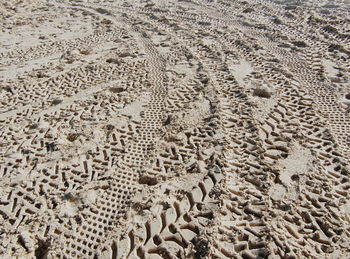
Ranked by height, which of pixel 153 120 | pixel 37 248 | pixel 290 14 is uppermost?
pixel 290 14

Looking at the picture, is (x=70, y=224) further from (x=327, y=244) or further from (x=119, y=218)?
(x=327, y=244)

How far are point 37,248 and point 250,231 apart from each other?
74.9 inches

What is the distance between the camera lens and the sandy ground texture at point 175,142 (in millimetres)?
2719

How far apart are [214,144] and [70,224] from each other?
1824mm

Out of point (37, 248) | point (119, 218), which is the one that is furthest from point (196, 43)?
point (37, 248)

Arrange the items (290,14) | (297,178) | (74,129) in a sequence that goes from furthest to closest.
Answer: (290,14)
(74,129)
(297,178)

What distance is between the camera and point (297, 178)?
3264 millimetres

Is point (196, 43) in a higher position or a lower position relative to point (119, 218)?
higher

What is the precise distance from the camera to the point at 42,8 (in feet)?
27.6

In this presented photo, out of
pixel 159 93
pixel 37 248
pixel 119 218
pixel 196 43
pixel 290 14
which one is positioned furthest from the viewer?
pixel 290 14

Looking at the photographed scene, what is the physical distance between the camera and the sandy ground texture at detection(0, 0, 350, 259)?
2.72m

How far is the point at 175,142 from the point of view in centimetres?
374

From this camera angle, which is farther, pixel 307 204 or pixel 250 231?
pixel 307 204

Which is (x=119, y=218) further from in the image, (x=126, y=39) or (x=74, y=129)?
(x=126, y=39)
